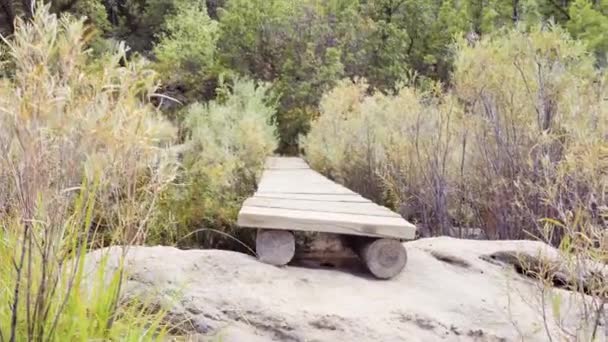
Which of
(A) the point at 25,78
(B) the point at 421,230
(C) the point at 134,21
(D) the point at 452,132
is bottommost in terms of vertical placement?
(B) the point at 421,230

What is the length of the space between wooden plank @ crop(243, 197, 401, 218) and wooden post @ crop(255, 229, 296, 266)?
0.37 m

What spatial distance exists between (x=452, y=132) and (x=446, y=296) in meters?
2.74

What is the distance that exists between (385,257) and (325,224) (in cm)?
37

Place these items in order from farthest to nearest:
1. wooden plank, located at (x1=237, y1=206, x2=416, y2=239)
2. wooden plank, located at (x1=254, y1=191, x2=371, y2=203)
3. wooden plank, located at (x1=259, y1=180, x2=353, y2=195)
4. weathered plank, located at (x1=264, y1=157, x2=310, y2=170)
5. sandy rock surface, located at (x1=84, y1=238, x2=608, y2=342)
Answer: weathered plank, located at (x1=264, y1=157, x2=310, y2=170) → wooden plank, located at (x1=259, y1=180, x2=353, y2=195) → wooden plank, located at (x1=254, y1=191, x2=371, y2=203) → wooden plank, located at (x1=237, y1=206, x2=416, y2=239) → sandy rock surface, located at (x1=84, y1=238, x2=608, y2=342)

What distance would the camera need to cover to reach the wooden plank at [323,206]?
12.5 feet

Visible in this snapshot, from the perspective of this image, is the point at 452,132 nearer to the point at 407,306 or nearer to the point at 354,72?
the point at 407,306

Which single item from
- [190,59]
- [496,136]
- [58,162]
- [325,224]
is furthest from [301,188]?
[190,59]

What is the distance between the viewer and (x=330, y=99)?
9.78 metres

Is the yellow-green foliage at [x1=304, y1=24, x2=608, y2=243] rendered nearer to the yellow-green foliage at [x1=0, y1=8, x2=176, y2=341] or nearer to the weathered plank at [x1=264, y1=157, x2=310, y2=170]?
the weathered plank at [x1=264, y1=157, x2=310, y2=170]

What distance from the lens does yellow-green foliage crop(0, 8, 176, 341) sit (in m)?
1.70

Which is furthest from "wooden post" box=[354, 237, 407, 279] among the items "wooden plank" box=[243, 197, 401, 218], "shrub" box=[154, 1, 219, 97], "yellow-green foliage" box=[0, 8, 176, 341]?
"shrub" box=[154, 1, 219, 97]

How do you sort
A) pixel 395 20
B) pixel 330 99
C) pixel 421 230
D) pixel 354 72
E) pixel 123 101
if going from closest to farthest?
pixel 123 101 → pixel 421 230 → pixel 330 99 → pixel 354 72 → pixel 395 20

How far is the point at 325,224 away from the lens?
134 inches

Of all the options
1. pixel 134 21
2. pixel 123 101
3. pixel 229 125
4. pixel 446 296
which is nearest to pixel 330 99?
pixel 229 125
